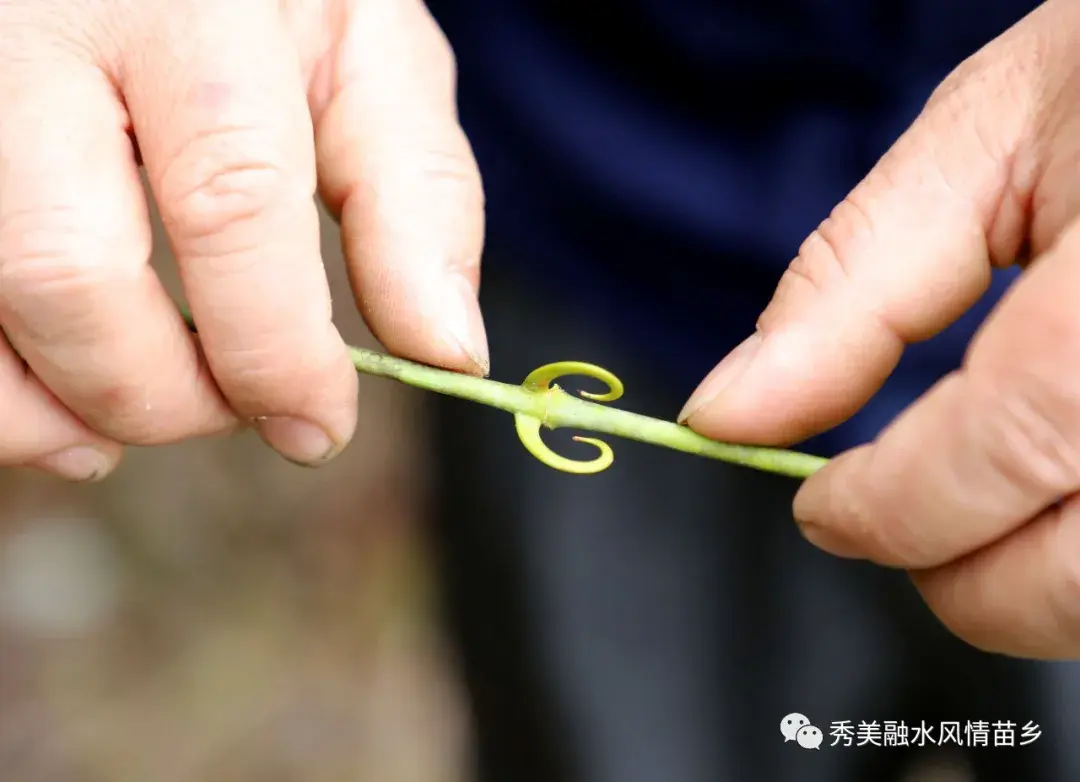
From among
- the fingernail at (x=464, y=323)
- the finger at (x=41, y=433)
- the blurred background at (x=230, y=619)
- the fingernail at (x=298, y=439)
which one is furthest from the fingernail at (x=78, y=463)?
the blurred background at (x=230, y=619)

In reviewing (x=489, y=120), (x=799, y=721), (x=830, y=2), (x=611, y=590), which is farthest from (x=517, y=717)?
(x=830, y=2)

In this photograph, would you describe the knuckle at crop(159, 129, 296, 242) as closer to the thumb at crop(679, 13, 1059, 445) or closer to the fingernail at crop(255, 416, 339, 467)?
the fingernail at crop(255, 416, 339, 467)

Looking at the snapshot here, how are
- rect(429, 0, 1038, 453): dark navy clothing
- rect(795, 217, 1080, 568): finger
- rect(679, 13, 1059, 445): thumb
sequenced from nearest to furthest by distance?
rect(795, 217, 1080, 568): finger < rect(679, 13, 1059, 445): thumb < rect(429, 0, 1038, 453): dark navy clothing

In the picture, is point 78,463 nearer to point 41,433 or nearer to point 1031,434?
point 41,433

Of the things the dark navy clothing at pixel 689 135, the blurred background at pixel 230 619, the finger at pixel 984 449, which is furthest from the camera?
the blurred background at pixel 230 619

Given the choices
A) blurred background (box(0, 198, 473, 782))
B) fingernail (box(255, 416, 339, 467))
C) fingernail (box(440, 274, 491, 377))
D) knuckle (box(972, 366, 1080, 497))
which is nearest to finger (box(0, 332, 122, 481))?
fingernail (box(255, 416, 339, 467))

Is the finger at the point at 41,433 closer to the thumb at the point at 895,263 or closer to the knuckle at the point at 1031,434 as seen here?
the thumb at the point at 895,263

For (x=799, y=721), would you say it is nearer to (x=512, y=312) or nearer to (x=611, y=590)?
(x=611, y=590)

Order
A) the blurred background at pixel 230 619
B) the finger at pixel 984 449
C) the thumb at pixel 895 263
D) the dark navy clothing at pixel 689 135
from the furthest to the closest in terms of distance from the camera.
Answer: the blurred background at pixel 230 619 → the dark navy clothing at pixel 689 135 → the thumb at pixel 895 263 → the finger at pixel 984 449
